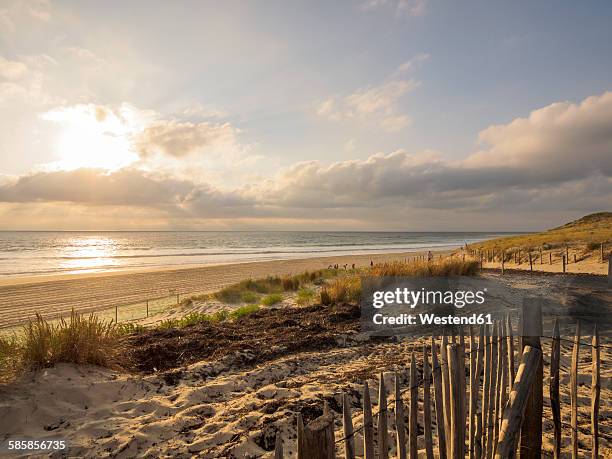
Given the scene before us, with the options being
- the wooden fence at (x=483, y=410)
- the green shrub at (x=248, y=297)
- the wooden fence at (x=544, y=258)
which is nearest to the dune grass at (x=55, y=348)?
the wooden fence at (x=483, y=410)

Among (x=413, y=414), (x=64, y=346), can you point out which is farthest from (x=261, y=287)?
(x=413, y=414)

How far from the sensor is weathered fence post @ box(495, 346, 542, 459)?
2.23 m

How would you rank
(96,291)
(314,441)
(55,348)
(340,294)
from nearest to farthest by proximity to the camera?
1. (314,441)
2. (55,348)
3. (340,294)
4. (96,291)

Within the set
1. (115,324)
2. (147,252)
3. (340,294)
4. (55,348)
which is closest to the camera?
(55,348)

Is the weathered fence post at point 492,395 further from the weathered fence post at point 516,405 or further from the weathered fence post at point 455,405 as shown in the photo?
the weathered fence post at point 516,405

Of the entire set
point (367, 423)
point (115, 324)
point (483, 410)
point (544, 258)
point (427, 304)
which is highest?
point (367, 423)

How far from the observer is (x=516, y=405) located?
2320mm

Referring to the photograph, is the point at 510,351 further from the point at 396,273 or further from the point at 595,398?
the point at 396,273

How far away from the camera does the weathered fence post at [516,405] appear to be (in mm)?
2234

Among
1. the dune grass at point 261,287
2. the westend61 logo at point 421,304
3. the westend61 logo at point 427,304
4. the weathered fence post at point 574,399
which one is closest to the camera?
the weathered fence post at point 574,399

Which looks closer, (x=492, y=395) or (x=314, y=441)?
(x=314, y=441)

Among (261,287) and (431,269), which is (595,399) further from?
(261,287)

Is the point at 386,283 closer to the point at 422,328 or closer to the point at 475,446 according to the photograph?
the point at 422,328

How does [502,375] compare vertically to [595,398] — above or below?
above
